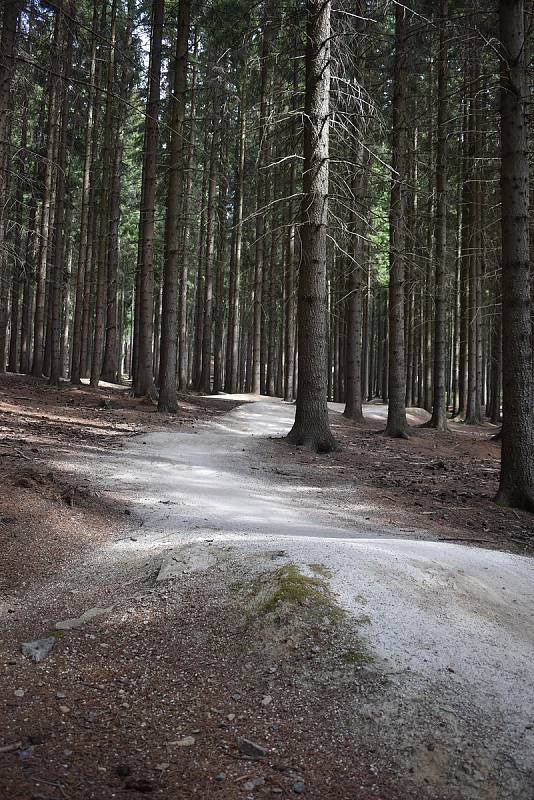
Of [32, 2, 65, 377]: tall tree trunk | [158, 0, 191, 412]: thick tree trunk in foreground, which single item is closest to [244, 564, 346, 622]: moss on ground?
[158, 0, 191, 412]: thick tree trunk in foreground

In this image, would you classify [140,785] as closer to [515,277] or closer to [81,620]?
[81,620]

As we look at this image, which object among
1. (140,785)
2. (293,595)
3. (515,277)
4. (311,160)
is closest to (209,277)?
(311,160)

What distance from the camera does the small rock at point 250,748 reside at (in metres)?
2.76

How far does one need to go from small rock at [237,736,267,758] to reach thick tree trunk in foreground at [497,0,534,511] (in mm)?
6669

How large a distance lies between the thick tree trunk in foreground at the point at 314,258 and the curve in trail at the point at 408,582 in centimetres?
298

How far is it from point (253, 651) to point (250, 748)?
0.77 metres

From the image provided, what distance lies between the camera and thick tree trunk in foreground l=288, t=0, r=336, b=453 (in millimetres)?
11352

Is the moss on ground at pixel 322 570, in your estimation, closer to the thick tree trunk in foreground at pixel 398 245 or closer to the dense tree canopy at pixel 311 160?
the dense tree canopy at pixel 311 160

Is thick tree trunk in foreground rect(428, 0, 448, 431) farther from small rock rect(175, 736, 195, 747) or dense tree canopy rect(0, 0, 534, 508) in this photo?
small rock rect(175, 736, 195, 747)

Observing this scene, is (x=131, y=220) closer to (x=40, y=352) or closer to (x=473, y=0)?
(x=40, y=352)

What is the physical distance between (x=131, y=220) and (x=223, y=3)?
69.7 feet

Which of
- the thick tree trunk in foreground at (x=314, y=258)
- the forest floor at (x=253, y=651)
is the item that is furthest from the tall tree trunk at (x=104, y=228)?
the forest floor at (x=253, y=651)

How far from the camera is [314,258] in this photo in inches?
456

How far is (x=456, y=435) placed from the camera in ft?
56.5
